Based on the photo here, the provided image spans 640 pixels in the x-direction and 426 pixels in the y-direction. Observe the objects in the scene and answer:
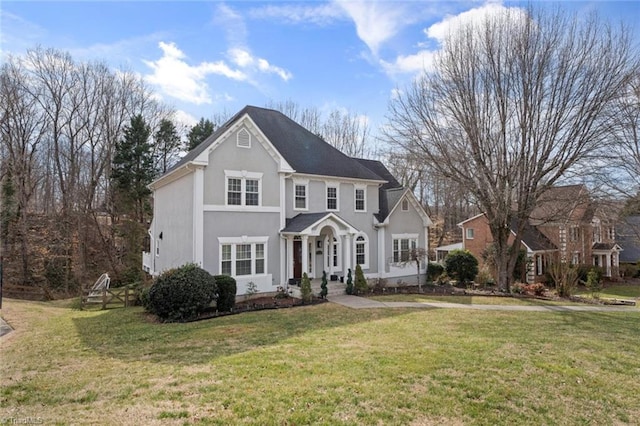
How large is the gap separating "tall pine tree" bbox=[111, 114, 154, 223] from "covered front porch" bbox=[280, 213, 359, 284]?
19.4 meters

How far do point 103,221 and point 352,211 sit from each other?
85.5 ft

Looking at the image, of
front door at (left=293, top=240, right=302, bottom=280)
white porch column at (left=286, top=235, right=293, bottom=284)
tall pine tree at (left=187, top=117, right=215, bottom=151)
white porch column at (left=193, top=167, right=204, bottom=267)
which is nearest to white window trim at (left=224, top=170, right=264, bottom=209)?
white porch column at (left=193, top=167, right=204, bottom=267)

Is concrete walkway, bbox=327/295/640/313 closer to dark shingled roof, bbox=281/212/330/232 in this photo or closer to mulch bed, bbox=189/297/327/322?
mulch bed, bbox=189/297/327/322

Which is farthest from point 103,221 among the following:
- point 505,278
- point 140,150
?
point 505,278

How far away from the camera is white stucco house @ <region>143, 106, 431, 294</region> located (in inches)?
648

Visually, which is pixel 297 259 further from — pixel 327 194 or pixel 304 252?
pixel 327 194

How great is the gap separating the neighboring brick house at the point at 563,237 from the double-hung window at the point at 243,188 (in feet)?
50.2

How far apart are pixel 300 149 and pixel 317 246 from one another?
5.72m

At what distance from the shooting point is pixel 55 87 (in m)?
30.4

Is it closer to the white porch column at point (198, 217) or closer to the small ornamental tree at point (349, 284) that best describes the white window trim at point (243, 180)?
the white porch column at point (198, 217)

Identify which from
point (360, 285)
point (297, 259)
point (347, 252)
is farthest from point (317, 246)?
point (360, 285)

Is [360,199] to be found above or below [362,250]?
above

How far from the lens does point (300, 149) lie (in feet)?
69.1

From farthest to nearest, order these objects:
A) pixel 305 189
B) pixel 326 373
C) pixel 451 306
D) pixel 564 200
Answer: pixel 305 189, pixel 564 200, pixel 451 306, pixel 326 373
